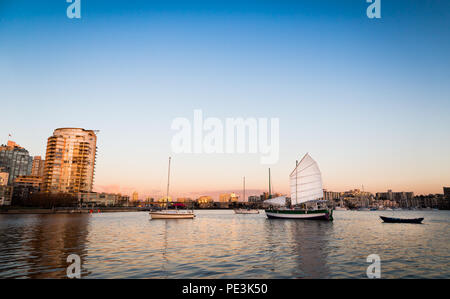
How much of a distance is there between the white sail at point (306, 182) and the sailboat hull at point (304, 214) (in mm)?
3345

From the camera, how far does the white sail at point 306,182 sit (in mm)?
72625

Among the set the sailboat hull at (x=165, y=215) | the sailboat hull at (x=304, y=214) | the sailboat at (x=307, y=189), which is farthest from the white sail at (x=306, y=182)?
the sailboat hull at (x=165, y=215)

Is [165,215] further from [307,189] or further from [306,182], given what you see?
[306,182]

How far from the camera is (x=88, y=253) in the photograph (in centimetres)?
2219

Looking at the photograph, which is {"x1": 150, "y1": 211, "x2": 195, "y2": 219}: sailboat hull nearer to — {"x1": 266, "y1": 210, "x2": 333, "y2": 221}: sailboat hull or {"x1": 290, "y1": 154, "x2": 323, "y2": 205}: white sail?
{"x1": 266, "y1": 210, "x2": 333, "y2": 221}: sailboat hull

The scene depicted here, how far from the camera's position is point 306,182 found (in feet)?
245

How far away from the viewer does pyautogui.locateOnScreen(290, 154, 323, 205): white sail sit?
72625 mm

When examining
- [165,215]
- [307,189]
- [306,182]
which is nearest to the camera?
[307,189]

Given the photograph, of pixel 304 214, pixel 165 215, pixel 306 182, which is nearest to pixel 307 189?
pixel 306 182

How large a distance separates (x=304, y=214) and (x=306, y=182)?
893 centimetres

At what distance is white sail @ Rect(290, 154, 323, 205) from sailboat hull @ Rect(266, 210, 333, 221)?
3345 millimetres
